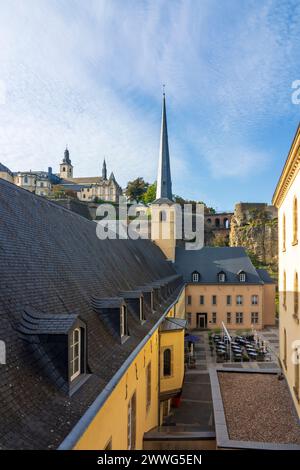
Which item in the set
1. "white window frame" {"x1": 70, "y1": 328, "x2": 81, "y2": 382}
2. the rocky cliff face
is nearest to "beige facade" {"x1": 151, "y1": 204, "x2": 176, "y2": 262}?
the rocky cliff face

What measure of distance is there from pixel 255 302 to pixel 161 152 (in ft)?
70.2

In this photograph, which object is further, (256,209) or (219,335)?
(256,209)

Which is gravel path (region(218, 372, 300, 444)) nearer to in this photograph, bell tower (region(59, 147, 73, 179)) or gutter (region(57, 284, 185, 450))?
gutter (region(57, 284, 185, 450))

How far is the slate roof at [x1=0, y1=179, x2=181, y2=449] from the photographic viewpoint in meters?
5.25

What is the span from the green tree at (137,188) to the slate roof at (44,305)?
79.7m

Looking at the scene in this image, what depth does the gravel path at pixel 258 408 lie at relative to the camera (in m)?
11.9

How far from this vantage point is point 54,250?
10250mm

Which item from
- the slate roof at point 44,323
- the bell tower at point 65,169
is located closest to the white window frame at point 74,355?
the slate roof at point 44,323

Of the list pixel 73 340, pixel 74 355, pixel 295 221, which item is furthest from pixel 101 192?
pixel 73 340

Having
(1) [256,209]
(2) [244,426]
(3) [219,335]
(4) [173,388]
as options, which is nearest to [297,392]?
(2) [244,426]

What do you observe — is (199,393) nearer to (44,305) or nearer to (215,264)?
(44,305)

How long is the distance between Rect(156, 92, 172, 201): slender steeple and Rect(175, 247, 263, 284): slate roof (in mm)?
8188
